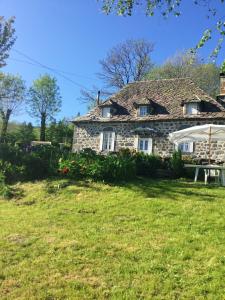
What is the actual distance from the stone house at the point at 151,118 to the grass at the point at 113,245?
11.3 m

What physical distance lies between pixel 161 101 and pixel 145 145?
2.99 meters

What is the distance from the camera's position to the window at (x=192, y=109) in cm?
2155

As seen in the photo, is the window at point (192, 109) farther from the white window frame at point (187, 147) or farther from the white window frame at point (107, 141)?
the white window frame at point (107, 141)

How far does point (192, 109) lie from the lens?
21.7 m

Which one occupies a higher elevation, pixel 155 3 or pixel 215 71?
pixel 215 71

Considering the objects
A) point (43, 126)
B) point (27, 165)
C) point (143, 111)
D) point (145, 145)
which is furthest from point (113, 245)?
point (43, 126)

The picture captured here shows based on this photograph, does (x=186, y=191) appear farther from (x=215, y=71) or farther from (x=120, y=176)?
(x=215, y=71)

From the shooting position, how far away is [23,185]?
11.8m


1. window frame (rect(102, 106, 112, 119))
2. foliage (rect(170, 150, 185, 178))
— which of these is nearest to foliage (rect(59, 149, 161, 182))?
foliage (rect(170, 150, 185, 178))

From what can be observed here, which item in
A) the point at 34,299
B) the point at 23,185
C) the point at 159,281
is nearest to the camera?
the point at 34,299

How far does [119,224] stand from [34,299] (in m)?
3.24

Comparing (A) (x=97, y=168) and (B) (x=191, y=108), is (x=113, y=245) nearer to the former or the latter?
(A) (x=97, y=168)

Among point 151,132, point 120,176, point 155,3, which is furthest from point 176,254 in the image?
point 151,132

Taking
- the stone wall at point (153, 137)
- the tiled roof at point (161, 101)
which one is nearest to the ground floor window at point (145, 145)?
the stone wall at point (153, 137)
